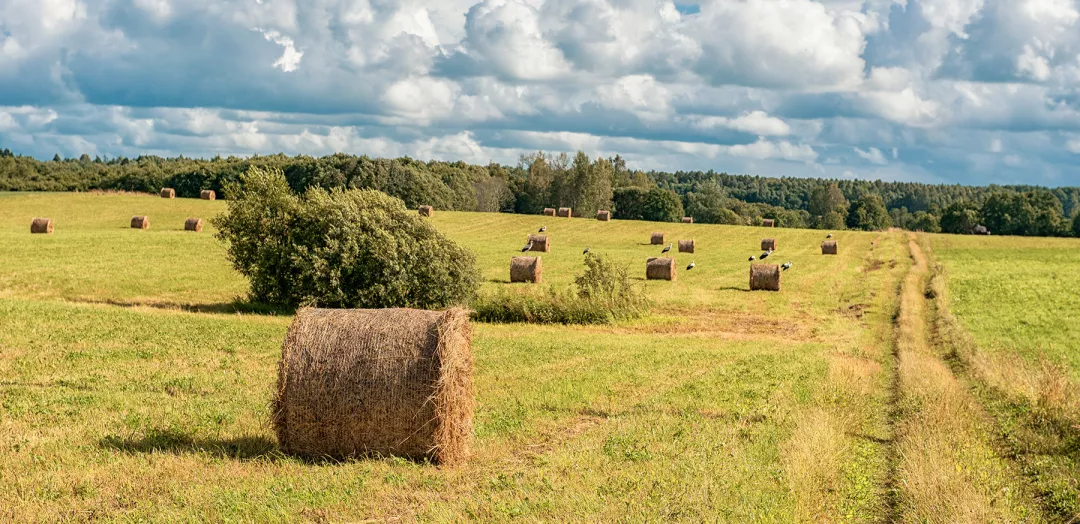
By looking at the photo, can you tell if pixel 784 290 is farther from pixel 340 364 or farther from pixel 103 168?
pixel 103 168

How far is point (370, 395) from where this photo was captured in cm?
1148

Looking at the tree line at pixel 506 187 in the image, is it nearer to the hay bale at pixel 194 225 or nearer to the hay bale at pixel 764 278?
the hay bale at pixel 194 225

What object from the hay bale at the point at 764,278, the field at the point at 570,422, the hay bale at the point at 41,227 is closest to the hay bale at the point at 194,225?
the hay bale at the point at 41,227

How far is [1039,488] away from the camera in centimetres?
1232

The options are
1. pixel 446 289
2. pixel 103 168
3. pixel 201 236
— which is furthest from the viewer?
pixel 103 168

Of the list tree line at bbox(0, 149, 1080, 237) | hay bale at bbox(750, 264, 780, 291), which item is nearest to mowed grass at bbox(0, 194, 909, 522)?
hay bale at bbox(750, 264, 780, 291)

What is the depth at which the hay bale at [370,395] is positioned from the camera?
11.5m

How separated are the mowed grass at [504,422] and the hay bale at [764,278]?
7807 millimetres

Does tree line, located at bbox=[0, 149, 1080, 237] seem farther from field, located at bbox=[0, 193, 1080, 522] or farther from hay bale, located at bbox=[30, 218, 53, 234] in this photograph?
field, located at bbox=[0, 193, 1080, 522]

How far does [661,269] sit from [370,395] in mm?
33812

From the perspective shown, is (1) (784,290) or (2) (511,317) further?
(1) (784,290)

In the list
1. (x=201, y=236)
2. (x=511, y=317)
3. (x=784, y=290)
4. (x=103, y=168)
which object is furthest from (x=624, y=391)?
(x=103, y=168)

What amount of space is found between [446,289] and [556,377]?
39.1ft

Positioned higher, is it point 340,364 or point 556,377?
point 340,364
